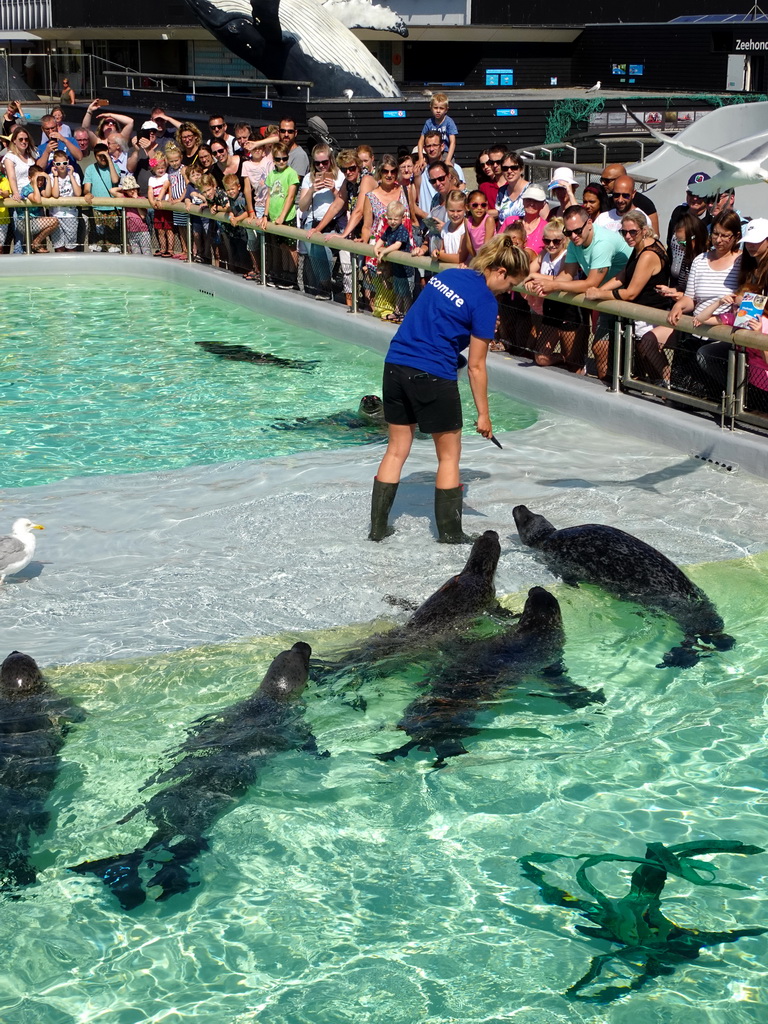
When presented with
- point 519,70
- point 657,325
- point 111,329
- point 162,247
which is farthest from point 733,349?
point 519,70

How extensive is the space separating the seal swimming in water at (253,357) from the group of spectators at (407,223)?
1.04 metres

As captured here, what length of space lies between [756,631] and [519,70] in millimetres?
40212

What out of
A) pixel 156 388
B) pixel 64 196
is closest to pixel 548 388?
pixel 156 388

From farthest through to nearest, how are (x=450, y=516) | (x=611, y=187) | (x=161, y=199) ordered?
(x=161, y=199) → (x=611, y=187) → (x=450, y=516)

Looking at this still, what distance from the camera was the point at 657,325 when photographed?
9102 millimetres

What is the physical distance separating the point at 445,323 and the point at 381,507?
4.02 ft

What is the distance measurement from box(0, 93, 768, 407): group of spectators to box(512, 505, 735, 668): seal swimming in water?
1.70m

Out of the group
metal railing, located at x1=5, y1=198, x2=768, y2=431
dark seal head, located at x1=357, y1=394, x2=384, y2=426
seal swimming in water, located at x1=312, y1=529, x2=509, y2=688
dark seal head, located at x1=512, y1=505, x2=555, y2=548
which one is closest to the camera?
seal swimming in water, located at x1=312, y1=529, x2=509, y2=688

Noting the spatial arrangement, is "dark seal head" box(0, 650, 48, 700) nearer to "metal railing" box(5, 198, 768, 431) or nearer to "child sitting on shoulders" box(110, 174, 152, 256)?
"metal railing" box(5, 198, 768, 431)

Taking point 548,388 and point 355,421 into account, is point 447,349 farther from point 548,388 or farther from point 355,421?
point 548,388

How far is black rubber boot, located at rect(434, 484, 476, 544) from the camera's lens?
7223 mm

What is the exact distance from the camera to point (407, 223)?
1191cm

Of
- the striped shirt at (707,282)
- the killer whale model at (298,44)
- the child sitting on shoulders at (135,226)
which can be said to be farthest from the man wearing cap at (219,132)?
the killer whale model at (298,44)

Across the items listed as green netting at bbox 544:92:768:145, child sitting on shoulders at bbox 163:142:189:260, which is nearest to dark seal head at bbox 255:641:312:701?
child sitting on shoulders at bbox 163:142:189:260
